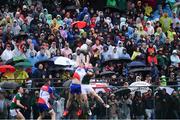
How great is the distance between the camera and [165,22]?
39.5 meters

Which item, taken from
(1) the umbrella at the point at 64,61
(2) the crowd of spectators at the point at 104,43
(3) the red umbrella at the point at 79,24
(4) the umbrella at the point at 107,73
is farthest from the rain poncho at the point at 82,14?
(4) the umbrella at the point at 107,73

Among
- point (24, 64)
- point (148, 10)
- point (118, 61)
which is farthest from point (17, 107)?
point (148, 10)

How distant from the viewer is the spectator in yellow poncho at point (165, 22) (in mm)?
39094

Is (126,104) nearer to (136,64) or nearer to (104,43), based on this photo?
(136,64)

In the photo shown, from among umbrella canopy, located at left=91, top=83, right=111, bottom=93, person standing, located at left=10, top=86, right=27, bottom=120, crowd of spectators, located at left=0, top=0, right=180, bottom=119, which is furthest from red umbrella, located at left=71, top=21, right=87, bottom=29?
person standing, located at left=10, top=86, right=27, bottom=120

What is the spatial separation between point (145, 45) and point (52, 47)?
3925 millimetres

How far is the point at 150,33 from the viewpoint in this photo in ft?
124

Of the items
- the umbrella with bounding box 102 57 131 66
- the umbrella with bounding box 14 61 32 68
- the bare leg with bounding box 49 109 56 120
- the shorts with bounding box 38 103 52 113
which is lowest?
the bare leg with bounding box 49 109 56 120

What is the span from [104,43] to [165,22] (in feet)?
17.0

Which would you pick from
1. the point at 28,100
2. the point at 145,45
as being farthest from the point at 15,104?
the point at 145,45

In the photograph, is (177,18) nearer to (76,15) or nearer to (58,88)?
(76,15)

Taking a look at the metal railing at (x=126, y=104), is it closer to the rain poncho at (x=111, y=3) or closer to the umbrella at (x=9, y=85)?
the umbrella at (x=9, y=85)

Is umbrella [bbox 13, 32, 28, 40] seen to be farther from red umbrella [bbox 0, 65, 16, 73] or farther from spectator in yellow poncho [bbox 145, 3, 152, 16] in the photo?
spectator in yellow poncho [bbox 145, 3, 152, 16]

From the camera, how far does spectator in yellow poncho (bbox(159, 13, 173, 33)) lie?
3909 cm
